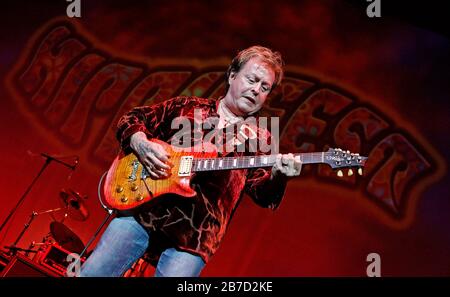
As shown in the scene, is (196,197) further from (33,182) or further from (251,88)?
(33,182)

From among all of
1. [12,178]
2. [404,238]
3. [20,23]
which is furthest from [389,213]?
[20,23]

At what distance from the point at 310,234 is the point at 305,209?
262 millimetres

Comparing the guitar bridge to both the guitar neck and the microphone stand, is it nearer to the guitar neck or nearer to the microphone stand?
the guitar neck

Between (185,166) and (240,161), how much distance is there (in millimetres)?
291

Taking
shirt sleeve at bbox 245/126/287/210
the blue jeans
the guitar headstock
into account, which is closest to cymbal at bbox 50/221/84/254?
the blue jeans

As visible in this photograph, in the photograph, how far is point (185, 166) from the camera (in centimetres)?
242

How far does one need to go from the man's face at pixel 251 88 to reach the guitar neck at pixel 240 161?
15.1 inches

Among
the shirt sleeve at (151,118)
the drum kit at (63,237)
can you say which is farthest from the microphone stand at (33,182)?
the shirt sleeve at (151,118)

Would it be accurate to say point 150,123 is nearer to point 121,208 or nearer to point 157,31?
point 121,208

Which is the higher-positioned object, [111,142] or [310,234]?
[111,142]

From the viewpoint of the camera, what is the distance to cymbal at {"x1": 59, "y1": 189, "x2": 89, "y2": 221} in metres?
4.90

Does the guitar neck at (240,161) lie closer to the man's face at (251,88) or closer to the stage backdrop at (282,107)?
the man's face at (251,88)
